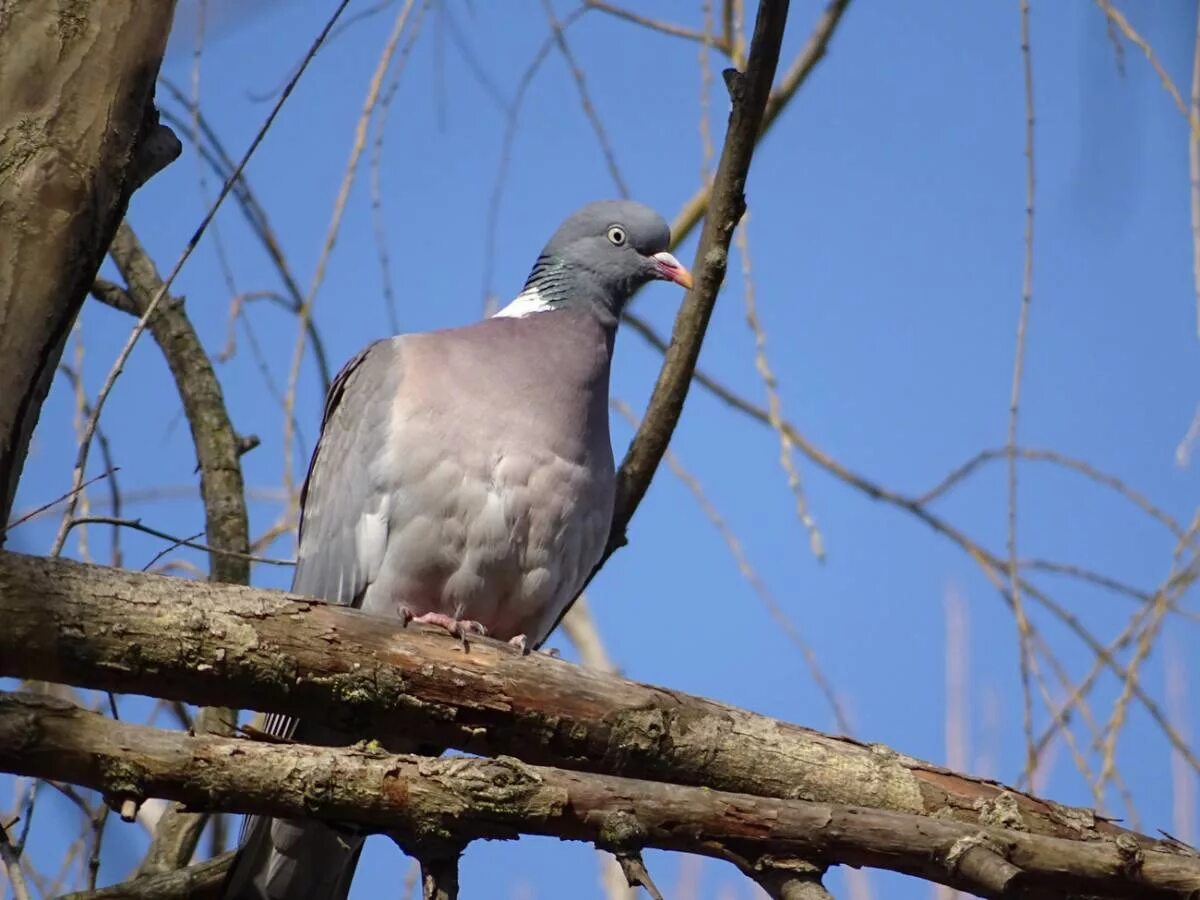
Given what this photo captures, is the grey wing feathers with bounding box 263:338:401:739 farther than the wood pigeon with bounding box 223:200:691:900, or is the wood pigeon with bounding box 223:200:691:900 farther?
the grey wing feathers with bounding box 263:338:401:739

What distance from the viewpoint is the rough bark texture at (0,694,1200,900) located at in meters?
2.12

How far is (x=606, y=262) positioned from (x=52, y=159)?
239cm

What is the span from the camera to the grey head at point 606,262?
4.37 metres

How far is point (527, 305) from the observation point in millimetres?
4371

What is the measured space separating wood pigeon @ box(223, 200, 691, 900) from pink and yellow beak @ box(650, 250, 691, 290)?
525mm

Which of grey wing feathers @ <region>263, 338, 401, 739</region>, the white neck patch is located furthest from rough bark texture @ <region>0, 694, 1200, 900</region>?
the white neck patch

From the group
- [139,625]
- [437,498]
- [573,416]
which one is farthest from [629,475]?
[139,625]

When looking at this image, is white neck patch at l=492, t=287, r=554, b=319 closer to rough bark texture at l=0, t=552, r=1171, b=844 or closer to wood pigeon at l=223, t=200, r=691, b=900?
wood pigeon at l=223, t=200, r=691, b=900

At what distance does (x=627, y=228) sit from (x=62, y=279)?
245cm

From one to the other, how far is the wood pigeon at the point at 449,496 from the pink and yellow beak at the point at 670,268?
525mm

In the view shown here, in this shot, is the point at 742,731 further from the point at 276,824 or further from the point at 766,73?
the point at 766,73

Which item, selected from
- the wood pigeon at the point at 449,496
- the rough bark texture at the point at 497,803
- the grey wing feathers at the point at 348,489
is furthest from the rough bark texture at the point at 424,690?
the grey wing feathers at the point at 348,489

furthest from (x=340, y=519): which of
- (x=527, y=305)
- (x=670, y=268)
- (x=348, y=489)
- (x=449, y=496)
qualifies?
(x=670, y=268)

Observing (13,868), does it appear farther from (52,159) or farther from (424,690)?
(52,159)
